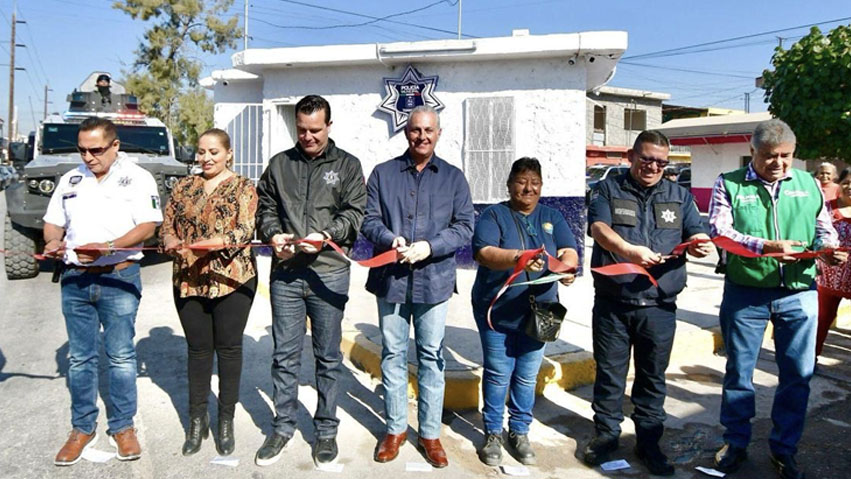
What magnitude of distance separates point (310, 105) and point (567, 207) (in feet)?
18.2

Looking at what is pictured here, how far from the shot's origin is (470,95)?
8805 mm

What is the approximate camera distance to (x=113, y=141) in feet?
11.9

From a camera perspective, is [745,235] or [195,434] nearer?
[745,235]

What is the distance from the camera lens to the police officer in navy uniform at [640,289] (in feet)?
11.7

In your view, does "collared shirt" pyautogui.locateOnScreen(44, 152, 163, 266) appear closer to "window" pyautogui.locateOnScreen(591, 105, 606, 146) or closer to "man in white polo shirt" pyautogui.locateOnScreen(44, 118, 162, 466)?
"man in white polo shirt" pyautogui.locateOnScreen(44, 118, 162, 466)

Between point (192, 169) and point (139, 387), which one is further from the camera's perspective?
point (192, 169)

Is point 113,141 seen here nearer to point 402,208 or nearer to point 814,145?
point 402,208

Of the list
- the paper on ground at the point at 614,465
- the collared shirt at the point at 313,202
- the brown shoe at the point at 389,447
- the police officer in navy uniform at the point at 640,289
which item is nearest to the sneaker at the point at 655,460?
the police officer in navy uniform at the point at 640,289

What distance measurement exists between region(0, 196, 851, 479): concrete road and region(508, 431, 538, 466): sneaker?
5 centimetres

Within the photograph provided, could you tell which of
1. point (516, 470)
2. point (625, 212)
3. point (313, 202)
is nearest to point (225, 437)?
point (313, 202)

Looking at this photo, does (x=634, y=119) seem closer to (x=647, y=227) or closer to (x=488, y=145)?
(x=488, y=145)

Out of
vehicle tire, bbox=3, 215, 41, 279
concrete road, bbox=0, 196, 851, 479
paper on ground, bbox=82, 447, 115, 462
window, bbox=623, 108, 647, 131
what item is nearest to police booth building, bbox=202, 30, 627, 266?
vehicle tire, bbox=3, 215, 41, 279

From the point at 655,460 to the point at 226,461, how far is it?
2.44 m

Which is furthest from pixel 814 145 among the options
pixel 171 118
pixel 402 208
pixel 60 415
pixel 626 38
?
pixel 171 118
